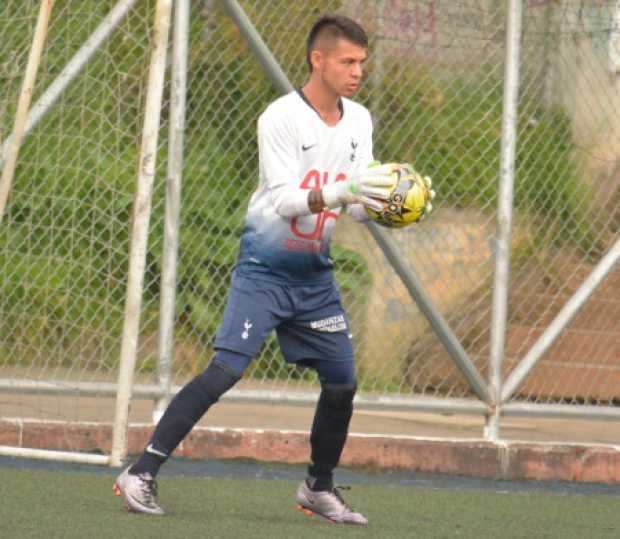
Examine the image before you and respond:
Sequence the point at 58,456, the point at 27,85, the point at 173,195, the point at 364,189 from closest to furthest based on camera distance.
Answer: the point at 364,189 → the point at 27,85 → the point at 58,456 → the point at 173,195

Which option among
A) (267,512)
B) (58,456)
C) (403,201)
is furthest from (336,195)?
(58,456)

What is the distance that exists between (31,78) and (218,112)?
1.93 m

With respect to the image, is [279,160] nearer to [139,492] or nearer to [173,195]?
[139,492]

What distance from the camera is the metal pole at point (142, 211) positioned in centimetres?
680

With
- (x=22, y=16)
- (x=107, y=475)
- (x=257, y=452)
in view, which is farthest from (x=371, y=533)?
(x=22, y=16)

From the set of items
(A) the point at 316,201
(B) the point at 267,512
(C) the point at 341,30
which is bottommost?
(B) the point at 267,512

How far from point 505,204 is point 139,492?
3.36 meters

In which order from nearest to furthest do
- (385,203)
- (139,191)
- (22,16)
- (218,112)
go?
(385,203) → (139,191) → (22,16) → (218,112)

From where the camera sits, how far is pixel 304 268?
6188 millimetres

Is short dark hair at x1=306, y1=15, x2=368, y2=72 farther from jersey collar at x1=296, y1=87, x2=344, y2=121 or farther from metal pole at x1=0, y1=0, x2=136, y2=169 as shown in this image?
metal pole at x1=0, y1=0, x2=136, y2=169

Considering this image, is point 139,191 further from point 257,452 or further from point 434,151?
point 434,151

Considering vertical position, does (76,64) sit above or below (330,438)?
above

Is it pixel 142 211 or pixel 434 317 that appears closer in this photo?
pixel 142 211

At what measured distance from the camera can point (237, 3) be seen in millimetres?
8273
